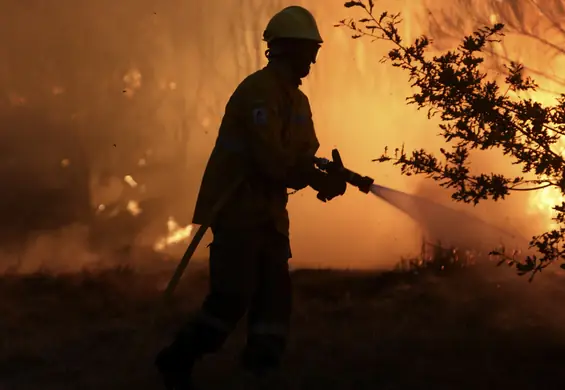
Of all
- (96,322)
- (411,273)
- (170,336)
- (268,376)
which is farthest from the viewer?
(411,273)

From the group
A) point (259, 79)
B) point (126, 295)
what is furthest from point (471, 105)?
point (126, 295)

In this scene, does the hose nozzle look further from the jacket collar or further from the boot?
the boot

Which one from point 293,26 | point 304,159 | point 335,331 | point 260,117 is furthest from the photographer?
point 335,331

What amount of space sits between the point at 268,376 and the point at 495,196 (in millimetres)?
1910

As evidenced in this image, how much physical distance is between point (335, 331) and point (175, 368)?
2111mm

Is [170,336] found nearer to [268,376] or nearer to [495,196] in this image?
[268,376]

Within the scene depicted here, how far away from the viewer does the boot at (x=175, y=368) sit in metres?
5.07

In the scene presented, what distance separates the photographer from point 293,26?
503 cm

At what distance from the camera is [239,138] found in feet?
16.6

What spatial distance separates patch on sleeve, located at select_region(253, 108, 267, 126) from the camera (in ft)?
16.1

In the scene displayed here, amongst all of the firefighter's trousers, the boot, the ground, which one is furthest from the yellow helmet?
the ground

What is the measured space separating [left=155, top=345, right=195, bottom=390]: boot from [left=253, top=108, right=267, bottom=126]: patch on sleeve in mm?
1378

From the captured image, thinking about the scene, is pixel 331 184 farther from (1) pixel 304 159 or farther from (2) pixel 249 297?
(2) pixel 249 297

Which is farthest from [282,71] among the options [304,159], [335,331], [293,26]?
[335,331]
